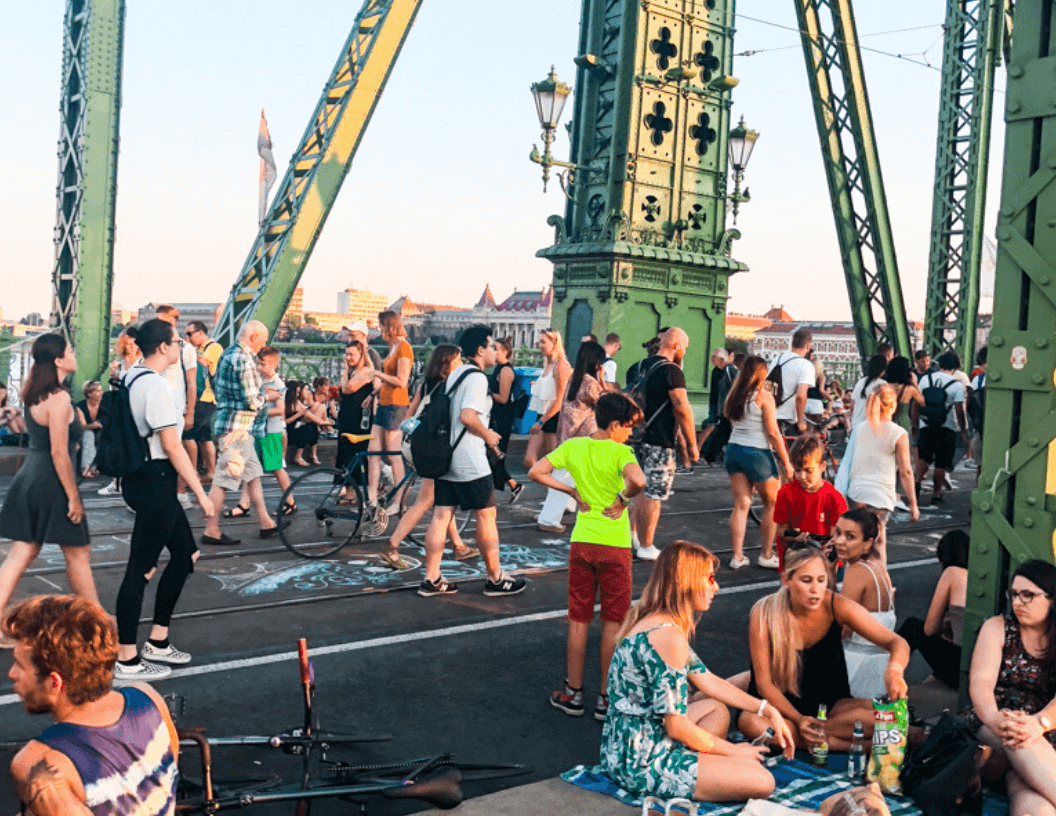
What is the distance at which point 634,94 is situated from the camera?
15.0 m

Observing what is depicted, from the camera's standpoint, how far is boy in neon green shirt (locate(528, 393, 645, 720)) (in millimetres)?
5277

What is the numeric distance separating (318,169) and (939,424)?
26.9 feet

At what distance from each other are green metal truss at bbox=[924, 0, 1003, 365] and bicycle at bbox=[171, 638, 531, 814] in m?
17.1

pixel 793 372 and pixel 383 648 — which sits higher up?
pixel 793 372

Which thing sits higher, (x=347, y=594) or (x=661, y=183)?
(x=661, y=183)

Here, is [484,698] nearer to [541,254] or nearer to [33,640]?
[33,640]

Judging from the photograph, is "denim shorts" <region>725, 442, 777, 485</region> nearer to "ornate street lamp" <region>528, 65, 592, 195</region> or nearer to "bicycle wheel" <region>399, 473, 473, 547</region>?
"bicycle wheel" <region>399, 473, 473, 547</region>

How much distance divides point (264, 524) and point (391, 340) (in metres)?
1.83

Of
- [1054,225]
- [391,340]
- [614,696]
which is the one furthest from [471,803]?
[391,340]

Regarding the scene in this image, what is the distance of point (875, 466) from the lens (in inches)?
303

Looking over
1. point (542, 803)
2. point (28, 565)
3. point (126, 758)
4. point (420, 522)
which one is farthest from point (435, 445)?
point (126, 758)

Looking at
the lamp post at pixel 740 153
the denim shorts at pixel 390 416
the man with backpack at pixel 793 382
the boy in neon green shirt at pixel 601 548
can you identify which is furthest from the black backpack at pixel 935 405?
the boy in neon green shirt at pixel 601 548

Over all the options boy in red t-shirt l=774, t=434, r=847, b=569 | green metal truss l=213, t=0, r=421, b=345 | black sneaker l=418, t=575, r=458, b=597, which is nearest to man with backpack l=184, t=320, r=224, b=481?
black sneaker l=418, t=575, r=458, b=597

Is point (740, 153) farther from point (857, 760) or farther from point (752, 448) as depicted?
point (857, 760)
